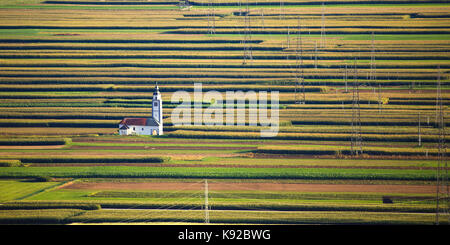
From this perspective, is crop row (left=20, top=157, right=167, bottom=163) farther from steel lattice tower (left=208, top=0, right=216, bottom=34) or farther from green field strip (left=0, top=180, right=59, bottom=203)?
steel lattice tower (left=208, top=0, right=216, bottom=34)

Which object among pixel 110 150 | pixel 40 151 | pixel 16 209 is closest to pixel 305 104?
pixel 110 150

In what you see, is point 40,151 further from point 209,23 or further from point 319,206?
point 209,23

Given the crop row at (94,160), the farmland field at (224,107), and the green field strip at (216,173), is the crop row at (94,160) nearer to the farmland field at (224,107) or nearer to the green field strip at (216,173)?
the farmland field at (224,107)

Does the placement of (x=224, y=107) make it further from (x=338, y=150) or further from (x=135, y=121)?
(x=338, y=150)

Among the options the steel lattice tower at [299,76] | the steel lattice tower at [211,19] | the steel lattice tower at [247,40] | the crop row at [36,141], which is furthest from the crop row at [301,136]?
the steel lattice tower at [211,19]

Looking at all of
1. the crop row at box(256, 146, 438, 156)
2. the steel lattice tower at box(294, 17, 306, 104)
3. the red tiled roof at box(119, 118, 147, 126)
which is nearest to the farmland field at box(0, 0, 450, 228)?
the crop row at box(256, 146, 438, 156)

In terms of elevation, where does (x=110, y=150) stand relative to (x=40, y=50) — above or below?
below

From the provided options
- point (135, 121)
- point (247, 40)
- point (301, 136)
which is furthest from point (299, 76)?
point (135, 121)
